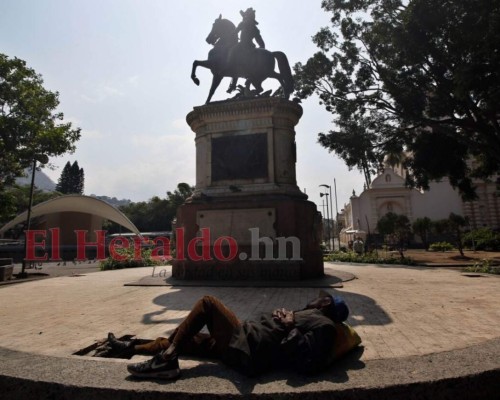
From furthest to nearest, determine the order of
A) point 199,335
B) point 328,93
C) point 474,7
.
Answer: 1. point 328,93
2. point 474,7
3. point 199,335

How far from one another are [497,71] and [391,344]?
16.3 meters

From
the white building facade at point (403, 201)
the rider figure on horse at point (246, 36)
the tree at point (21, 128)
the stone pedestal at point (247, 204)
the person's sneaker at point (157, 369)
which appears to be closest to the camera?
the person's sneaker at point (157, 369)

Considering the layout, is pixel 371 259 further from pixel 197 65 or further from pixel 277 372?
pixel 277 372

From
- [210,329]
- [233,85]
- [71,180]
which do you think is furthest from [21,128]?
[71,180]

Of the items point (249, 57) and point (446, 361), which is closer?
point (446, 361)

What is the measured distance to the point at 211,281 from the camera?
1034 centimetres

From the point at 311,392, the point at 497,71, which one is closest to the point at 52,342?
the point at 311,392

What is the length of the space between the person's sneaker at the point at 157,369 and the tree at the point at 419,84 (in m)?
17.2

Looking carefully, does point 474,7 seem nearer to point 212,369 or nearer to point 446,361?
point 446,361

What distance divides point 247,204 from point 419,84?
49.8 ft

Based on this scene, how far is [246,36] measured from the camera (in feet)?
41.2

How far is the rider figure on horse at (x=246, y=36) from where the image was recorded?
1252 centimetres

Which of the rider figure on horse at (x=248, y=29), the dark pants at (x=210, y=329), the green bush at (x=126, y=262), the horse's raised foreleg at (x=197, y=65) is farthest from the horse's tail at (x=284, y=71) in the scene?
the green bush at (x=126, y=262)

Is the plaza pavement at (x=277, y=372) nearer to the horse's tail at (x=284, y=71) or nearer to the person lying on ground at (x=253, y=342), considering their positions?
the person lying on ground at (x=253, y=342)
